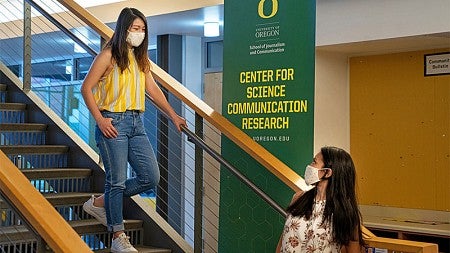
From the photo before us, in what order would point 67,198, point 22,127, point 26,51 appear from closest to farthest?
point 67,198 → point 22,127 → point 26,51

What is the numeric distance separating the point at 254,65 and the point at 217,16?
2.68 metres

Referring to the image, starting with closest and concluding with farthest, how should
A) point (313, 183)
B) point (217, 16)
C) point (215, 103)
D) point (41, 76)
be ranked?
point (313, 183)
point (217, 16)
point (215, 103)
point (41, 76)

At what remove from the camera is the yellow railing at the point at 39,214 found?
2672 millimetres

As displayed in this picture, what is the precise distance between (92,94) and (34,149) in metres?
1.32

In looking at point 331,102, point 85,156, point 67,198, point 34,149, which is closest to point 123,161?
point 67,198

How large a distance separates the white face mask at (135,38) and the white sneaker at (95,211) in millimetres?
935

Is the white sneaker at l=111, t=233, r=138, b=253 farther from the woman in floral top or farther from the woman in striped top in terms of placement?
the woman in floral top

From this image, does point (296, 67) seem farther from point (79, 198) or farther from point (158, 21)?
point (158, 21)

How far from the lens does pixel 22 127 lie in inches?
210

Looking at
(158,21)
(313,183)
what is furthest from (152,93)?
(158,21)

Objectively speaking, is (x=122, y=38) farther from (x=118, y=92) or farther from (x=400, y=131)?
(x=400, y=131)

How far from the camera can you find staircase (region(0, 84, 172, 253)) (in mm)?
4406

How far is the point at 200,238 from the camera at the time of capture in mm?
4547

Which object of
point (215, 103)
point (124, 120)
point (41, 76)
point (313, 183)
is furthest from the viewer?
point (41, 76)
